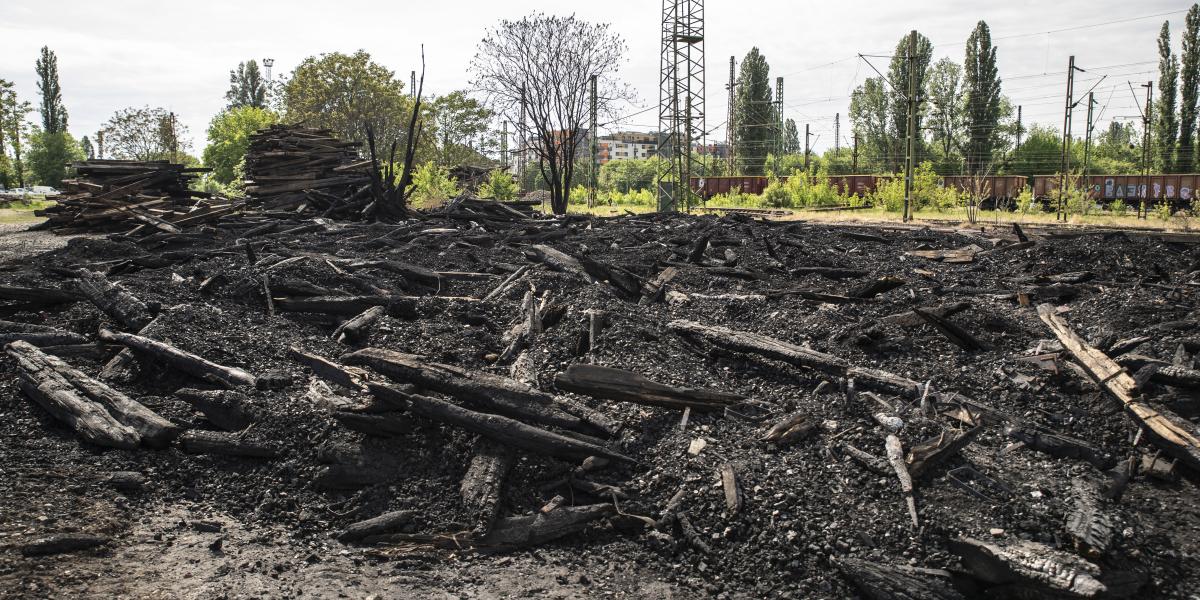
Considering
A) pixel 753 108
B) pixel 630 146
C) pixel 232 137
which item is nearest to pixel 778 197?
pixel 753 108

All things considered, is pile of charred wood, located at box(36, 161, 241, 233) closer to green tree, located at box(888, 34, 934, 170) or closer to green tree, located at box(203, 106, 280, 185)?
green tree, located at box(203, 106, 280, 185)

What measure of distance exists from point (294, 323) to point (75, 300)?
7.22ft

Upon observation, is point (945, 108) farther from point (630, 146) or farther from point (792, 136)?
point (630, 146)

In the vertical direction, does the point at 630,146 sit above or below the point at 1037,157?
above

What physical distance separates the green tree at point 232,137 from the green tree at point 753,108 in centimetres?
3177

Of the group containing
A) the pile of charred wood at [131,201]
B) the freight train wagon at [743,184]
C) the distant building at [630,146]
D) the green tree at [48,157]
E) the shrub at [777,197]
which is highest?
the distant building at [630,146]

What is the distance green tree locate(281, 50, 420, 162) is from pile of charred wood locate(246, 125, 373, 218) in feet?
83.1

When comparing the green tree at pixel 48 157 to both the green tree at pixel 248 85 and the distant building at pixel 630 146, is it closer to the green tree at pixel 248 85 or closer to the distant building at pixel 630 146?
the green tree at pixel 248 85

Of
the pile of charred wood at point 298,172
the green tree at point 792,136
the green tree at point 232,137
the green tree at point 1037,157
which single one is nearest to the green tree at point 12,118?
the green tree at point 232,137

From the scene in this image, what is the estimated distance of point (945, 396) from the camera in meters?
4.93

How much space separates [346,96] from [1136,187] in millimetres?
41966

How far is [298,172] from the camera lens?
18.1 metres

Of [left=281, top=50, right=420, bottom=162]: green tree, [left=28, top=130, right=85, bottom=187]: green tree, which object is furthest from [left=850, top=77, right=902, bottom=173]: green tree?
[left=28, top=130, right=85, bottom=187]: green tree

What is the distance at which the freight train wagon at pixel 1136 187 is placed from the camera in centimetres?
2912
